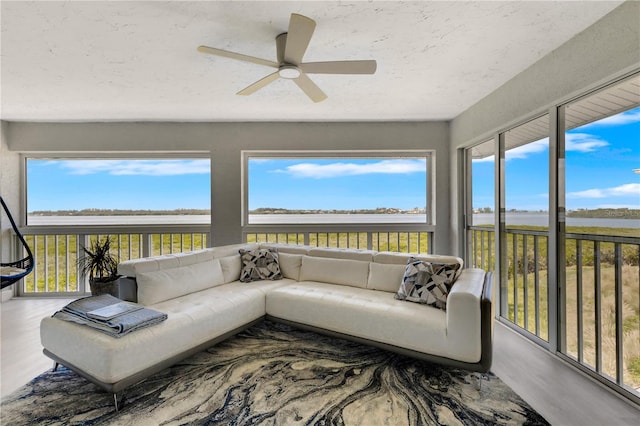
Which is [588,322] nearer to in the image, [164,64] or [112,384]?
[112,384]

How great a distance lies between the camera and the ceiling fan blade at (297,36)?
160 cm

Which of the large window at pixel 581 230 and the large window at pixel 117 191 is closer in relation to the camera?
the large window at pixel 581 230

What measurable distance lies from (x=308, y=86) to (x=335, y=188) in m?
2.16

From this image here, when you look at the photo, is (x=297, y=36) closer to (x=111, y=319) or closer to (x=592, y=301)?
(x=111, y=319)

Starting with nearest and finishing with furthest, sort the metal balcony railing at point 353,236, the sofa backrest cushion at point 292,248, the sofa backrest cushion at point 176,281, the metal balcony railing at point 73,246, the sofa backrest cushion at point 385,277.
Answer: the sofa backrest cushion at point 176,281 < the sofa backrest cushion at point 385,277 < the sofa backrest cushion at point 292,248 < the metal balcony railing at point 73,246 < the metal balcony railing at point 353,236

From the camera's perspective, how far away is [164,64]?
2.49 metres

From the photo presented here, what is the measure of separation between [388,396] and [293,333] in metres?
1.16

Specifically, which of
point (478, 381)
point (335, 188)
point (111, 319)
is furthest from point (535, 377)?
point (335, 188)

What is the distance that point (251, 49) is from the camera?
227 cm

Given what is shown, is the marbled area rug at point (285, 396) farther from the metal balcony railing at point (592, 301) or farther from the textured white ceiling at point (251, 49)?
the textured white ceiling at point (251, 49)

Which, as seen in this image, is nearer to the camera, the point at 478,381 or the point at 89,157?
the point at 478,381

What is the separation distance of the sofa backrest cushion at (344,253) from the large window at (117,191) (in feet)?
6.49

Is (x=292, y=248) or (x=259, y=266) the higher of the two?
(x=292, y=248)

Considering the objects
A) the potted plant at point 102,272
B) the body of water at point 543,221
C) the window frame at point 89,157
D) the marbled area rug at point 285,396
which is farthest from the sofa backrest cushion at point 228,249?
the body of water at point 543,221
